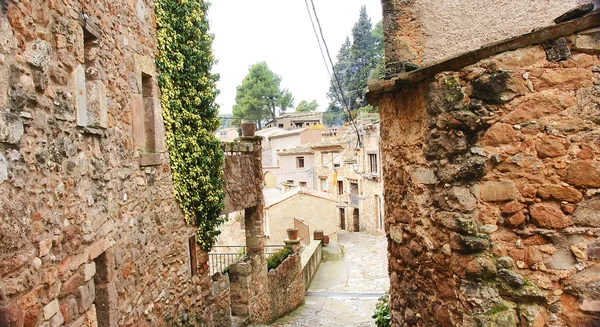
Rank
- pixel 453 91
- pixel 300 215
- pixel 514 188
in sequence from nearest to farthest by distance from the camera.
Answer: pixel 514 188 < pixel 453 91 < pixel 300 215

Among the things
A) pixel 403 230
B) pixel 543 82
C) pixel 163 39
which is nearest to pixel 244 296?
pixel 163 39

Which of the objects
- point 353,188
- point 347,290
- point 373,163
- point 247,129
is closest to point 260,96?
point 353,188

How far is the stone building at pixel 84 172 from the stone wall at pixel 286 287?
453 centimetres

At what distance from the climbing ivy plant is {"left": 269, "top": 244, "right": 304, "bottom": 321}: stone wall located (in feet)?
12.2

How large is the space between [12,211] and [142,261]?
256 cm

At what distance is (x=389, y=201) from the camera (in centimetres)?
369

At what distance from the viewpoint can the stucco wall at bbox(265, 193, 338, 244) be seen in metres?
20.3

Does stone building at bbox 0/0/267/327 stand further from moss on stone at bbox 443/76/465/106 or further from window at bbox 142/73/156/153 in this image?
moss on stone at bbox 443/76/465/106

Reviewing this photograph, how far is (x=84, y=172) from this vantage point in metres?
3.35

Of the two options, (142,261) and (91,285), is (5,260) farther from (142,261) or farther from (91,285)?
(142,261)

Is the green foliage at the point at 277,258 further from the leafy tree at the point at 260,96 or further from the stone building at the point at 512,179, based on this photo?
the leafy tree at the point at 260,96

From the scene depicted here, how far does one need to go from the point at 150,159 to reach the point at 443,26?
3.55 metres

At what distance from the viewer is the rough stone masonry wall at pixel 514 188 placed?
7.13 feet

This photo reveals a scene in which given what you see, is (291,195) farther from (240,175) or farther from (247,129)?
(240,175)
